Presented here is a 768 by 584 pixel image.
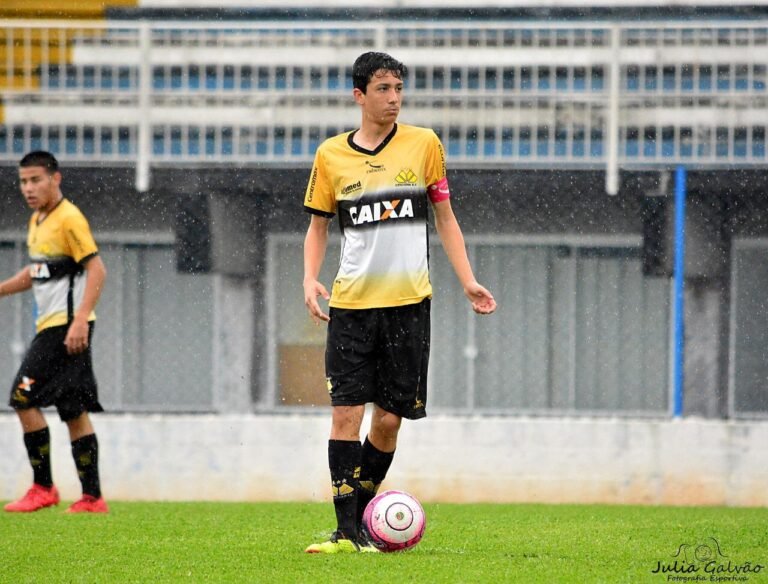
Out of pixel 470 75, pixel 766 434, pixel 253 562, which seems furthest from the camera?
pixel 470 75

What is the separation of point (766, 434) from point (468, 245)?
12.6ft

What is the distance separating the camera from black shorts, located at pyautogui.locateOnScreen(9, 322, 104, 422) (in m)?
7.89

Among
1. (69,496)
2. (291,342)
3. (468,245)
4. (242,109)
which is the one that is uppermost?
(242,109)

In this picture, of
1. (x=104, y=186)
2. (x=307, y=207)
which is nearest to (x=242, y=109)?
(x=104, y=186)

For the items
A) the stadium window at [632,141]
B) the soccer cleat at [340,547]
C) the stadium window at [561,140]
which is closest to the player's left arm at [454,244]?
the soccer cleat at [340,547]

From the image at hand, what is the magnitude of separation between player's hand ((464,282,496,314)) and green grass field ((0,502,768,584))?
928 mm

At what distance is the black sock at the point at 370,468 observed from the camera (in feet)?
18.5

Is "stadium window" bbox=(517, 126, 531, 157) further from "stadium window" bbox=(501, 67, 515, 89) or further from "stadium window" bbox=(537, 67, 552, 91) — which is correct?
"stadium window" bbox=(537, 67, 552, 91)

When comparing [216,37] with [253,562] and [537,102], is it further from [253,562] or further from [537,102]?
[253,562]

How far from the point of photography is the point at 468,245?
501 inches

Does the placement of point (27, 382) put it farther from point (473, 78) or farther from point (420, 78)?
point (473, 78)

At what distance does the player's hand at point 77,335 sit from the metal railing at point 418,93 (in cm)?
410

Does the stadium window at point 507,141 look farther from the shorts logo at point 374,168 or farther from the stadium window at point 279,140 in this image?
the shorts logo at point 374,168

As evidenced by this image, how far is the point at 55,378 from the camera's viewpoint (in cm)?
791
